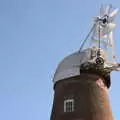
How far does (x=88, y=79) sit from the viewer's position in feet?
78.5

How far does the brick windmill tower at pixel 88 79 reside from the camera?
2291 centimetres

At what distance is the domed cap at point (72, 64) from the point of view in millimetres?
24416

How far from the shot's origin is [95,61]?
79.7 feet

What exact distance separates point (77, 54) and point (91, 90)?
355cm

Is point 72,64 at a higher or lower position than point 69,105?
higher

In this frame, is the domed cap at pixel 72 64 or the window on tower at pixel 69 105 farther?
the domed cap at pixel 72 64

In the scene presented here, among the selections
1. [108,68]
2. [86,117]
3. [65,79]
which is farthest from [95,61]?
[86,117]

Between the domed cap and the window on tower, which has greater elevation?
the domed cap

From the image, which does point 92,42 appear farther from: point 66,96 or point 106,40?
point 66,96

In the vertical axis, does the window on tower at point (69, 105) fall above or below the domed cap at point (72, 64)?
below

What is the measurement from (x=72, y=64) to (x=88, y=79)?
1972 mm

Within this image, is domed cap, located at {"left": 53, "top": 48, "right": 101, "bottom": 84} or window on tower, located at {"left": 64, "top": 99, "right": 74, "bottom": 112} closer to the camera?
window on tower, located at {"left": 64, "top": 99, "right": 74, "bottom": 112}

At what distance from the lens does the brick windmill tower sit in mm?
22906

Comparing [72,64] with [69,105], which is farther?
[72,64]
